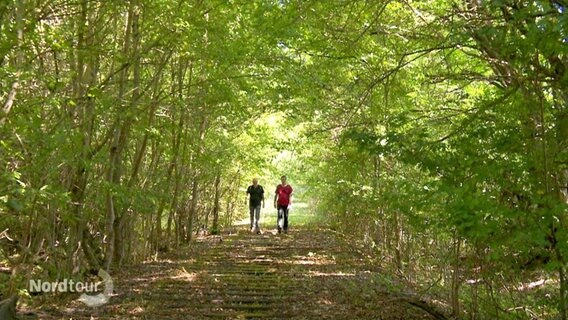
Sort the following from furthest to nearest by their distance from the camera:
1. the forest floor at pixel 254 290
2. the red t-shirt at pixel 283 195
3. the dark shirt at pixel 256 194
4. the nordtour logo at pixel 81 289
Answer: the dark shirt at pixel 256 194 < the red t-shirt at pixel 283 195 < the nordtour logo at pixel 81 289 < the forest floor at pixel 254 290

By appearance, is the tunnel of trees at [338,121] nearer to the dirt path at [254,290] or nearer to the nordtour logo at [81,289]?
the nordtour logo at [81,289]

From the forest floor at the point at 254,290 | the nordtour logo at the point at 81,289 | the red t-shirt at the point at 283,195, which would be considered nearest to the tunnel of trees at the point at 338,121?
the nordtour logo at the point at 81,289

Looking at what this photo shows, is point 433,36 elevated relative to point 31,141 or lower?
elevated

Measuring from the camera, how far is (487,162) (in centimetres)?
478

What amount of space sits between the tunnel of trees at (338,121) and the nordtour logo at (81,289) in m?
0.23

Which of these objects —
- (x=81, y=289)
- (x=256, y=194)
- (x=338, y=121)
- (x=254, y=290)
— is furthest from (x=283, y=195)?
(x=81, y=289)

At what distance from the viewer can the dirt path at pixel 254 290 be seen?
6.71 meters

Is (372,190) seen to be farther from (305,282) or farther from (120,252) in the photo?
(120,252)

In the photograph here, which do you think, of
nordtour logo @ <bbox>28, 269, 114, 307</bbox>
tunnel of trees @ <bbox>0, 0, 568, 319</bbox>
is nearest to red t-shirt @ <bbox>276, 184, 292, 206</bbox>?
tunnel of trees @ <bbox>0, 0, 568, 319</bbox>

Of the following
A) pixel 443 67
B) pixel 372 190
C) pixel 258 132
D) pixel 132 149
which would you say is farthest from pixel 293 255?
pixel 258 132

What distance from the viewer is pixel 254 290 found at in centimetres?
816

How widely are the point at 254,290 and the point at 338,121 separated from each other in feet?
17.2

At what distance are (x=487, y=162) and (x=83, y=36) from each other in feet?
19.2

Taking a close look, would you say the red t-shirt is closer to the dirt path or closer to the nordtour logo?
the dirt path
